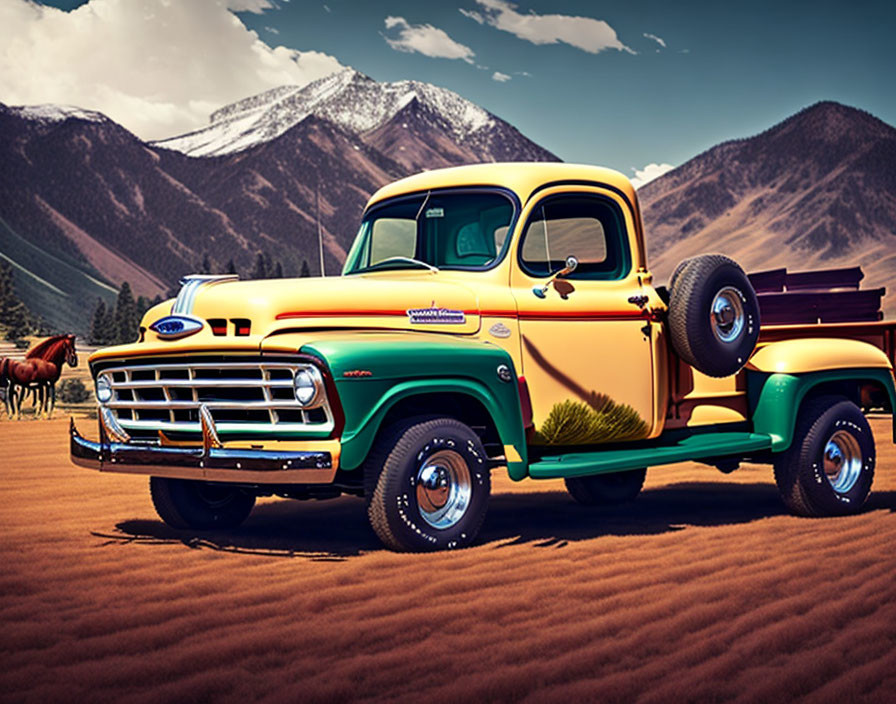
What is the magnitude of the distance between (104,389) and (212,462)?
3.91ft

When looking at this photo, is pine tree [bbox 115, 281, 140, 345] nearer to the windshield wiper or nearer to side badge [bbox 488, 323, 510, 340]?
the windshield wiper

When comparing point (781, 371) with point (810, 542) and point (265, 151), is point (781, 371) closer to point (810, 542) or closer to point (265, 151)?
point (810, 542)

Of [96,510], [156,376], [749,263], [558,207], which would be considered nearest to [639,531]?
[558,207]

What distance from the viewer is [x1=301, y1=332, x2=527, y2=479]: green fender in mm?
6082

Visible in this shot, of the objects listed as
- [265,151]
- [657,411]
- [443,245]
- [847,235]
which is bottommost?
[657,411]

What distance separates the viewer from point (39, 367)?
758 inches

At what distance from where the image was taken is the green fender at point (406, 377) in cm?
608

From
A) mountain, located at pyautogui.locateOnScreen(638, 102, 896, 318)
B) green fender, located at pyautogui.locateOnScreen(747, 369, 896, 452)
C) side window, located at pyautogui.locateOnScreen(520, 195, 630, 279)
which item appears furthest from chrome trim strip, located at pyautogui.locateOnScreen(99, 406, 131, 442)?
mountain, located at pyautogui.locateOnScreen(638, 102, 896, 318)

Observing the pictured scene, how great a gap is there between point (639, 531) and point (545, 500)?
6.61 feet

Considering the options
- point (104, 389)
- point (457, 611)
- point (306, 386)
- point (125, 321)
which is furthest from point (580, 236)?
point (125, 321)

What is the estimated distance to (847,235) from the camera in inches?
5404

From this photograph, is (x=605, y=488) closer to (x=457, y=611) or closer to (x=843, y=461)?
(x=843, y=461)

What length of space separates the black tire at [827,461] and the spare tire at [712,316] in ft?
2.91

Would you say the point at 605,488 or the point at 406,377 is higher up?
the point at 406,377
